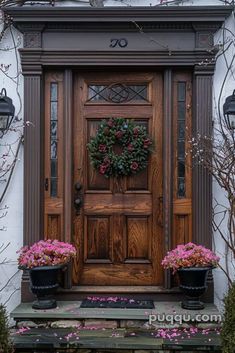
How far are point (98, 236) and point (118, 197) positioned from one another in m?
0.40

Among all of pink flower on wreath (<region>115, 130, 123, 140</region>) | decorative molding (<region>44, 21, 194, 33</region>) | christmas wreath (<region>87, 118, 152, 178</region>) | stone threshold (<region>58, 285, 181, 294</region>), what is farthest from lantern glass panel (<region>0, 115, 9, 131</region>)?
stone threshold (<region>58, 285, 181, 294</region>)

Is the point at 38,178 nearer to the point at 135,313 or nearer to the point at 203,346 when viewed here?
the point at 135,313

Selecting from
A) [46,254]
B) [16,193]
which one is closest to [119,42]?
[16,193]

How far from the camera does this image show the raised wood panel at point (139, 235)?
Result: 15.7ft

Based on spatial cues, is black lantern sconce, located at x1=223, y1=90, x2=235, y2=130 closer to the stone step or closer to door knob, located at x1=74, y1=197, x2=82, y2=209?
door knob, located at x1=74, y1=197, x2=82, y2=209

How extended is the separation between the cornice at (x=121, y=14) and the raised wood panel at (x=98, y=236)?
5.72 ft

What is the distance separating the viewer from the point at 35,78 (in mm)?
4621

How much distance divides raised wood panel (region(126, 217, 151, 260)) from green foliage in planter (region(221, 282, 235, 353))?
132cm

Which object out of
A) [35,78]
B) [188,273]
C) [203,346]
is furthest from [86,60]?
[203,346]

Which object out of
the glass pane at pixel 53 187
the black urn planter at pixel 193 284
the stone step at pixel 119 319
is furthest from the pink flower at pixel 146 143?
the stone step at pixel 119 319

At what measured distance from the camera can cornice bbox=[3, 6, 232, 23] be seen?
448 cm

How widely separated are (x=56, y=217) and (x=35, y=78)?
1.23m

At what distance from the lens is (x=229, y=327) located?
3482 millimetres

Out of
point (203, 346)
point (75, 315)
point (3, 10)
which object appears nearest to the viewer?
point (203, 346)
